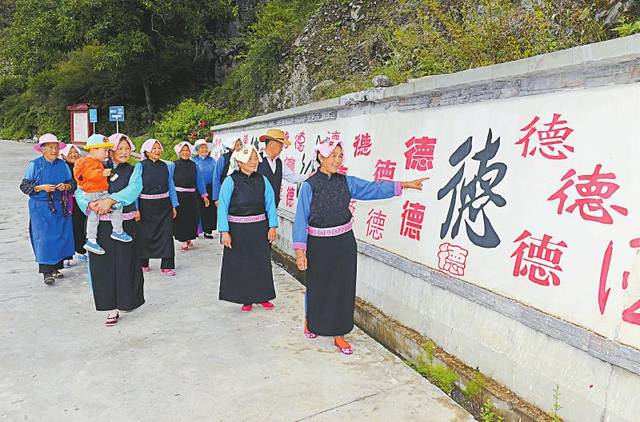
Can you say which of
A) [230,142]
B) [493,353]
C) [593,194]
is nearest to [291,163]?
[230,142]

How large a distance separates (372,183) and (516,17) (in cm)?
380

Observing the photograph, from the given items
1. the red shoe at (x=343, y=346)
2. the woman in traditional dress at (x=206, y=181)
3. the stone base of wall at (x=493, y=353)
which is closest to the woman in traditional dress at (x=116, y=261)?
the red shoe at (x=343, y=346)

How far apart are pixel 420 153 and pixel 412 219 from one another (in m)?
0.53

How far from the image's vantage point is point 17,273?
6.58 metres

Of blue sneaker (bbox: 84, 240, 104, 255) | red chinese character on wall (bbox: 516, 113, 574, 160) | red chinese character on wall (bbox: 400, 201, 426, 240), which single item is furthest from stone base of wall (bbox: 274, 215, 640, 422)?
blue sneaker (bbox: 84, 240, 104, 255)

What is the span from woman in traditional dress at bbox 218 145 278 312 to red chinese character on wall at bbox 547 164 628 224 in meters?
2.94

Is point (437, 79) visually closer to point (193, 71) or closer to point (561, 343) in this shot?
point (561, 343)

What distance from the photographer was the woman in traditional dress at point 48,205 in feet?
19.9

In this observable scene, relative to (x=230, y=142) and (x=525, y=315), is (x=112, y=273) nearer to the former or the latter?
(x=525, y=315)

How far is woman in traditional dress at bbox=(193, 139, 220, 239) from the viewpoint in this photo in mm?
8602

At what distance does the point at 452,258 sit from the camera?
11.8ft

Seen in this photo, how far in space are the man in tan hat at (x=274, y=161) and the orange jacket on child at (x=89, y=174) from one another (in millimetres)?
1707

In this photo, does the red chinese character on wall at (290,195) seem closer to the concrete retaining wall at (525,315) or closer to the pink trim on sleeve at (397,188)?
the concrete retaining wall at (525,315)

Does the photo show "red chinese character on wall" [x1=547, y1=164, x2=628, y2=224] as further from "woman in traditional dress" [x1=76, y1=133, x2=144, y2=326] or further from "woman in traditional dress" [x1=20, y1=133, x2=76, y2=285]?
"woman in traditional dress" [x1=20, y1=133, x2=76, y2=285]
